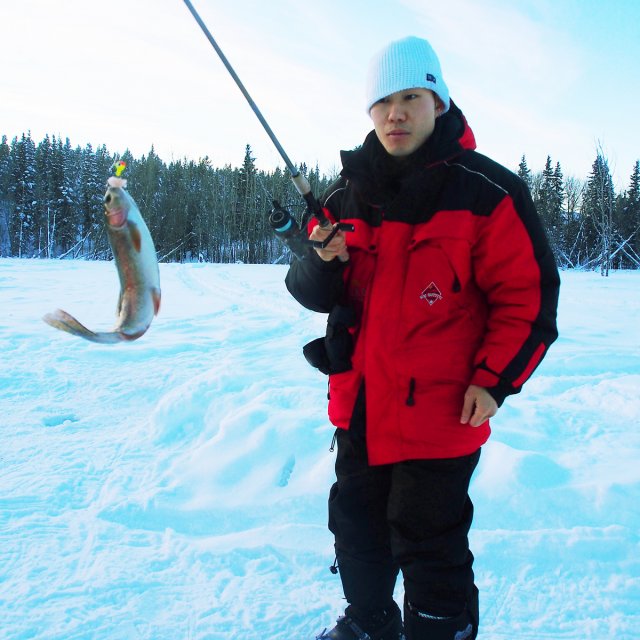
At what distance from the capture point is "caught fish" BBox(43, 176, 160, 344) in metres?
1.05

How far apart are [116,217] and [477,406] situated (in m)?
1.21

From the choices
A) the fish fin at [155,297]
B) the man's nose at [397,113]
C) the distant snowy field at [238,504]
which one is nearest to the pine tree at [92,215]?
the fish fin at [155,297]

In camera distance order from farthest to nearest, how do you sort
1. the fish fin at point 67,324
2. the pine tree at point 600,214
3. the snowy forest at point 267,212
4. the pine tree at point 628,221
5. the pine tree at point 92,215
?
the pine tree at point 628,221
the pine tree at point 600,214
the snowy forest at point 267,212
the pine tree at point 92,215
the fish fin at point 67,324

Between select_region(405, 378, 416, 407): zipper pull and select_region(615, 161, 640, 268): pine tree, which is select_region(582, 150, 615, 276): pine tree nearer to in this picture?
select_region(615, 161, 640, 268): pine tree

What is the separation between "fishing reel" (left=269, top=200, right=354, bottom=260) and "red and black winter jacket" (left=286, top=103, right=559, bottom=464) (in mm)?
75

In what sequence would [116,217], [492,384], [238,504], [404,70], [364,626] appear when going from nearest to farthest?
[116,217]
[492,384]
[404,70]
[364,626]
[238,504]

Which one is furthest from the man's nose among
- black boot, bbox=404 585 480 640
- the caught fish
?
black boot, bbox=404 585 480 640

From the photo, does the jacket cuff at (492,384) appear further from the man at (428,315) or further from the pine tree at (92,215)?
the pine tree at (92,215)

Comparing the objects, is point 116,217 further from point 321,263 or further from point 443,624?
point 443,624

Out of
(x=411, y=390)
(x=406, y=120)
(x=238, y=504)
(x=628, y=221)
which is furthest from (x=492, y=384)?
(x=628, y=221)

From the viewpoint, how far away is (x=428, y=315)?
5.60ft

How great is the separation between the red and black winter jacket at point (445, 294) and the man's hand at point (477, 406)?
0.10ft

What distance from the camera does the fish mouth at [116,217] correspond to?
1050 millimetres

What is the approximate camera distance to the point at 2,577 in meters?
2.27
